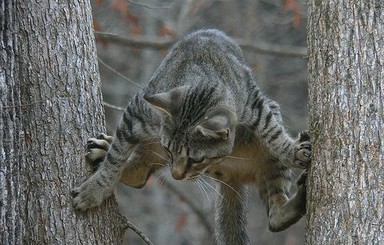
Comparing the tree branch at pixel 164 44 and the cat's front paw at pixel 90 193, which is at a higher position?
the tree branch at pixel 164 44

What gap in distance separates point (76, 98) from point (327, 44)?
1.43 metres

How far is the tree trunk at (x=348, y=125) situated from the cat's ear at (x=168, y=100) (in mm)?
865

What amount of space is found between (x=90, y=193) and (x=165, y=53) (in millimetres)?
5702

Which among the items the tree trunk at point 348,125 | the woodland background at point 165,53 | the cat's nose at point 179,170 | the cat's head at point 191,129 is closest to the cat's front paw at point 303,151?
the tree trunk at point 348,125

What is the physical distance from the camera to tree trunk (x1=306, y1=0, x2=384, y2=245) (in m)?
4.24

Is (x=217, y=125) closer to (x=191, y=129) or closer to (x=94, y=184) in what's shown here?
(x=191, y=129)

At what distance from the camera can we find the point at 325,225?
4371mm

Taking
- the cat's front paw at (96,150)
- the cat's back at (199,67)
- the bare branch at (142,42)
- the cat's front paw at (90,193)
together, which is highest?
the cat's back at (199,67)

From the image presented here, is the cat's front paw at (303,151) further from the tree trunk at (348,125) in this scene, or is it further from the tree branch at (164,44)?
the tree branch at (164,44)

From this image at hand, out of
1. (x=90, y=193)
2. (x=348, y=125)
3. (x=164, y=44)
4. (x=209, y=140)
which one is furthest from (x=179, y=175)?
(x=164, y=44)

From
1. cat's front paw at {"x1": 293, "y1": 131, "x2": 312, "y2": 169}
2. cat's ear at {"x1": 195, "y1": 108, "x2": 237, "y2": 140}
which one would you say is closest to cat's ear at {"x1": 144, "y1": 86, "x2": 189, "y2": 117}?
cat's ear at {"x1": 195, "y1": 108, "x2": 237, "y2": 140}

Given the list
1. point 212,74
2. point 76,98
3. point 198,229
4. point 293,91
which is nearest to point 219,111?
point 212,74

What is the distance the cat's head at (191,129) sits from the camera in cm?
495

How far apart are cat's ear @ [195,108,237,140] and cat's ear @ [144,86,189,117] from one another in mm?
198
